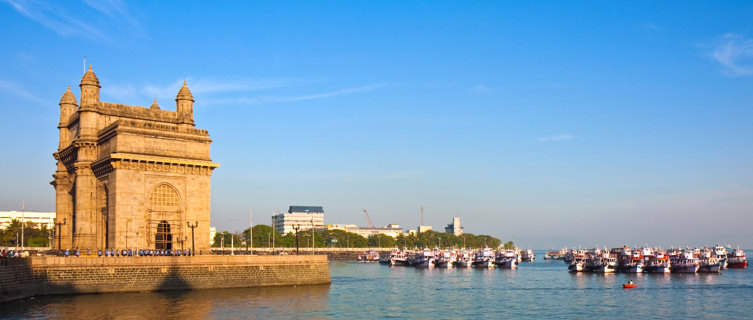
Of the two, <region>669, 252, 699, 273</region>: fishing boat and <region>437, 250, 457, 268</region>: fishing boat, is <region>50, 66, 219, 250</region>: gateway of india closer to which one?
<region>669, 252, 699, 273</region>: fishing boat

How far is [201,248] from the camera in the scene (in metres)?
76.7

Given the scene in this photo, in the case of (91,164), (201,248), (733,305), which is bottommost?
(733,305)

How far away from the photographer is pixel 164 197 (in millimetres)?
73688

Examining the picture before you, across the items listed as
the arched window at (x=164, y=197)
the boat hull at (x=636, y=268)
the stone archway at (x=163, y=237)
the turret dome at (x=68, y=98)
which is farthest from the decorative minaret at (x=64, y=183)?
the boat hull at (x=636, y=268)

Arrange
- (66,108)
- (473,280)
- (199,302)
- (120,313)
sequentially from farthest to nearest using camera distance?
(473,280) < (66,108) < (199,302) < (120,313)

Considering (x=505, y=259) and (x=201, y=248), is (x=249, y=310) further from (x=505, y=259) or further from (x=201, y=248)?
(x=505, y=259)

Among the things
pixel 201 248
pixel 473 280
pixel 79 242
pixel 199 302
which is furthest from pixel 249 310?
pixel 473 280

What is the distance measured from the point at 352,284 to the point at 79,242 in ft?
110

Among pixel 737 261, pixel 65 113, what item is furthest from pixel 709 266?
pixel 65 113

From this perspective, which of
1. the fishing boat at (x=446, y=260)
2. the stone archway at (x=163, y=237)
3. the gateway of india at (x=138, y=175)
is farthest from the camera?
the fishing boat at (x=446, y=260)

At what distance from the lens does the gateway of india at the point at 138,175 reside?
7100cm

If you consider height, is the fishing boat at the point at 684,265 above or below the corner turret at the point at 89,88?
below

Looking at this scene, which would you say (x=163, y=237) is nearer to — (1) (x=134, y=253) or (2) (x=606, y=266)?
(1) (x=134, y=253)

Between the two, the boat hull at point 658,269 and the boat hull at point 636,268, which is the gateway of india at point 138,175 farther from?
the boat hull at point 658,269
